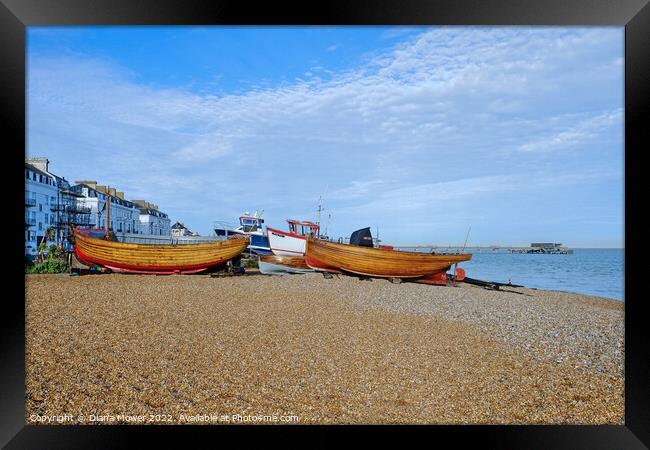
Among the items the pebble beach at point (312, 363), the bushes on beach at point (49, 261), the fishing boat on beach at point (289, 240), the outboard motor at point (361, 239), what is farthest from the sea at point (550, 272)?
the bushes on beach at point (49, 261)

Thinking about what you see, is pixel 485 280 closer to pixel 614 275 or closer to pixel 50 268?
pixel 614 275

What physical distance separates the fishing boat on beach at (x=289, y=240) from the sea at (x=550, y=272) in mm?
4370

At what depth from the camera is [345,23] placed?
2.76 metres

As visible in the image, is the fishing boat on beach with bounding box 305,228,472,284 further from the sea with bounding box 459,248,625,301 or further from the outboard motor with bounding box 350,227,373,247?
the sea with bounding box 459,248,625,301

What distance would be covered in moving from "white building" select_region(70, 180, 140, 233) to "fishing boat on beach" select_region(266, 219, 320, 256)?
156 inches

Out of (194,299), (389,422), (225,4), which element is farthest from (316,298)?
(225,4)

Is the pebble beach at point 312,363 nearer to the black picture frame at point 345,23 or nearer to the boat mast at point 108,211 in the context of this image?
the black picture frame at point 345,23

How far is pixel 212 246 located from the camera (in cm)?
909

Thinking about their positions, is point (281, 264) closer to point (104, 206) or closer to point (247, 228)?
point (247, 228)

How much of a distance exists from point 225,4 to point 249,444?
125 inches

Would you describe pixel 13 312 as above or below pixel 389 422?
above

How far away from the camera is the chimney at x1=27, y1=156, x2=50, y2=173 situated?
3.57 metres

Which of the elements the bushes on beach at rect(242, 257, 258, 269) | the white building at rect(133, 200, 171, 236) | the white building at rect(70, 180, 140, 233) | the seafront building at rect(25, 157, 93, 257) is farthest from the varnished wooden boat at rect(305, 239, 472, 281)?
the seafront building at rect(25, 157, 93, 257)

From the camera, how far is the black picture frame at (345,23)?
2.59 m
